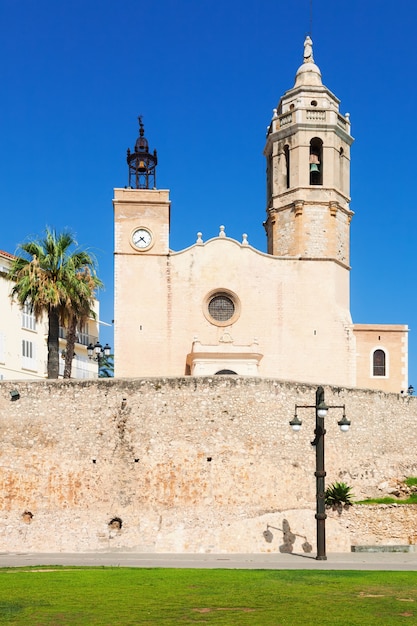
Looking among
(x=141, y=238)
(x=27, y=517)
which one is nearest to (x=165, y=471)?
(x=27, y=517)

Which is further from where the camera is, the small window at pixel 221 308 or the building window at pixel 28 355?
the building window at pixel 28 355

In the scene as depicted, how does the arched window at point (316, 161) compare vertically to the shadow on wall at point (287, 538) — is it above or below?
above

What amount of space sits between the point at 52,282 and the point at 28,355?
19535mm

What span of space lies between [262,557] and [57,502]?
6957mm

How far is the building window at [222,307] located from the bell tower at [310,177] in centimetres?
403

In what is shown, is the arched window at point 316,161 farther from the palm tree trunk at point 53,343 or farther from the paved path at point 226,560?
the paved path at point 226,560

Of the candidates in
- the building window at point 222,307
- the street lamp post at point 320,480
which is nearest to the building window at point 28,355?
the building window at point 222,307

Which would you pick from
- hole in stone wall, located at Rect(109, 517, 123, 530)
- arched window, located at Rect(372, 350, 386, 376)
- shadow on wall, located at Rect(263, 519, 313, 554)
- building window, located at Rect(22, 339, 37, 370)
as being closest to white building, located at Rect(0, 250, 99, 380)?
building window, located at Rect(22, 339, 37, 370)

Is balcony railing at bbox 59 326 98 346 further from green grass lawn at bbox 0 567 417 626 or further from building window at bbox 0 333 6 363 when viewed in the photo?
green grass lawn at bbox 0 567 417 626

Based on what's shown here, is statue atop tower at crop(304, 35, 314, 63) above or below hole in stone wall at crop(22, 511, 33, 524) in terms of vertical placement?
above

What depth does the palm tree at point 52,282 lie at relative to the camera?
30672mm

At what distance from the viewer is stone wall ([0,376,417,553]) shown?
25812 mm

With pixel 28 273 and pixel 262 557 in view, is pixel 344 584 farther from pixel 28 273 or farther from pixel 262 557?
pixel 28 273

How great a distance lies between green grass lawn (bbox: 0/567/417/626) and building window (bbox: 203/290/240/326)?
22586mm
